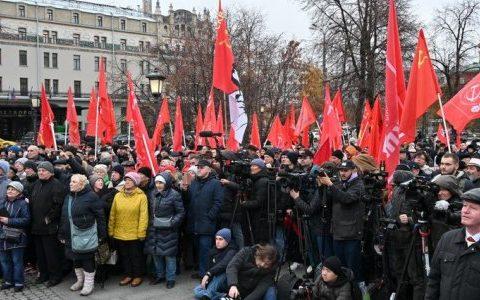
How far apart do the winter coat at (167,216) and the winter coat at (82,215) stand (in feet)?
2.28

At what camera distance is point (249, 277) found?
231 inches

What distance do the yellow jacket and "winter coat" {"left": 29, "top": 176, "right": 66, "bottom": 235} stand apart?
29.8 inches

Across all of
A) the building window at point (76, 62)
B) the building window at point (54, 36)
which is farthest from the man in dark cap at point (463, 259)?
the building window at point (54, 36)

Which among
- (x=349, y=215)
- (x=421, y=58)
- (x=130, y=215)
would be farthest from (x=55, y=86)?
(x=349, y=215)

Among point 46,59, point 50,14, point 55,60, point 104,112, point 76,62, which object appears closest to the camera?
point 104,112

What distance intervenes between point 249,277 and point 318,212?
1.39 meters

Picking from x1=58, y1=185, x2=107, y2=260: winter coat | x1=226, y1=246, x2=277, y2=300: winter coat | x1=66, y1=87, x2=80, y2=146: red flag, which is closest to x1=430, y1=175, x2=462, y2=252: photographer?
x1=226, y1=246, x2=277, y2=300: winter coat

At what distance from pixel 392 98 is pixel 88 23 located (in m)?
67.8

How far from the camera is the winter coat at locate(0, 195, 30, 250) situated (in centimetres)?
709

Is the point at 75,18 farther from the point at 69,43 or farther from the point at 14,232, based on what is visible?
the point at 14,232

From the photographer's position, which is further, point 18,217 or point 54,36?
point 54,36

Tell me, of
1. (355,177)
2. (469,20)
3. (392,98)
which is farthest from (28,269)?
(469,20)

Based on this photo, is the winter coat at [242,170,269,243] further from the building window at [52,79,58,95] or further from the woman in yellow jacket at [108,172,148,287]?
the building window at [52,79,58,95]

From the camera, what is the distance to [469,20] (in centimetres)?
3444
